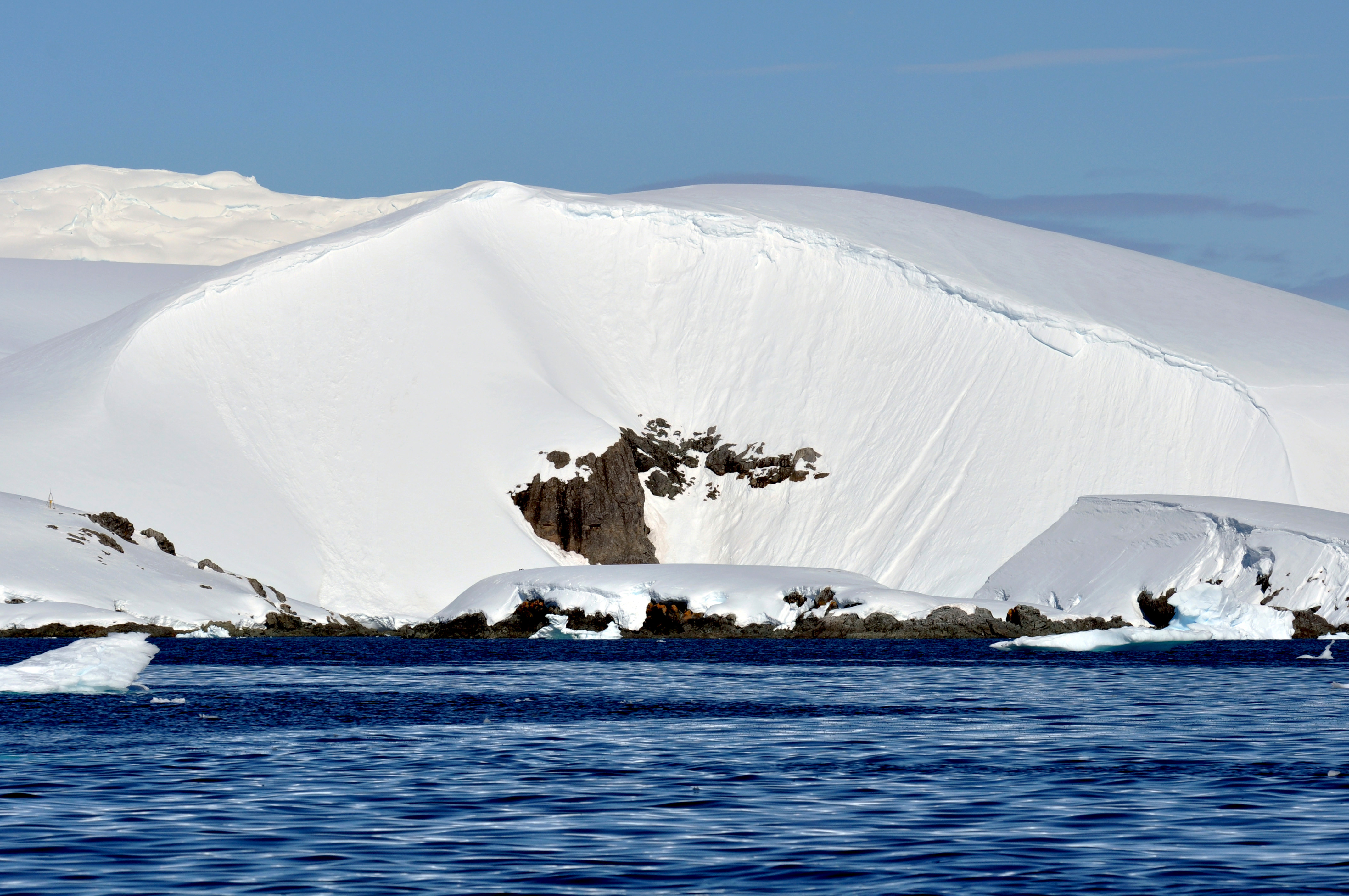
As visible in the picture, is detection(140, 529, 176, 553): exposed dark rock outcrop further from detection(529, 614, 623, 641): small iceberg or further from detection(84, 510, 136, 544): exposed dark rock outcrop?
detection(529, 614, 623, 641): small iceberg

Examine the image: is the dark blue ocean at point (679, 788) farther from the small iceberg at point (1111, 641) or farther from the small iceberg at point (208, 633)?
the small iceberg at point (208, 633)

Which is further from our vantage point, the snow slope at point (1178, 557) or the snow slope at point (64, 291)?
the snow slope at point (64, 291)

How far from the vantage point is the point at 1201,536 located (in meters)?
64.8

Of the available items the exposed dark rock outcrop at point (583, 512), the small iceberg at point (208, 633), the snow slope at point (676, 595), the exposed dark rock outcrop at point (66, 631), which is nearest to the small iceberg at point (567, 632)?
the snow slope at point (676, 595)

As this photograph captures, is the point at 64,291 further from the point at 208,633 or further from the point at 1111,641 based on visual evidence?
the point at 1111,641

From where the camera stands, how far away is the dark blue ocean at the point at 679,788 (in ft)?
47.8

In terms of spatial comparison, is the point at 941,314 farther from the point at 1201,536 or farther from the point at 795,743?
the point at 795,743

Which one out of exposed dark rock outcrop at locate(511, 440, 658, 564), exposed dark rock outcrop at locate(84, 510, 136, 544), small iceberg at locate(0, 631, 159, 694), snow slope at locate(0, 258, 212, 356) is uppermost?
snow slope at locate(0, 258, 212, 356)

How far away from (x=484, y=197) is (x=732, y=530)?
93.5 ft

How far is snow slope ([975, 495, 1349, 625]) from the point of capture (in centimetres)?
6012

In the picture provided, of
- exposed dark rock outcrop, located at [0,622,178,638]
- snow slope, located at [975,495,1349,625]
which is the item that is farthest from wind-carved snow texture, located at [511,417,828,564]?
exposed dark rock outcrop, located at [0,622,178,638]

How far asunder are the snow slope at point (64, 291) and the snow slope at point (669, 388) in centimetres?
3392

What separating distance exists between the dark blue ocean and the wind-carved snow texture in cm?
4890

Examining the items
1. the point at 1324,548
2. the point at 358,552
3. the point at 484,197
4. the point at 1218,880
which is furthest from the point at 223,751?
the point at 484,197
